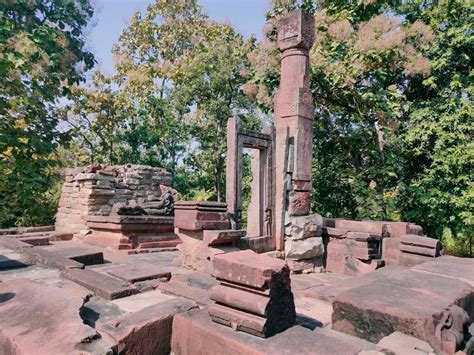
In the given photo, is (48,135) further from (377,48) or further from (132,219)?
(377,48)

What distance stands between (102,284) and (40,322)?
0.98 metres

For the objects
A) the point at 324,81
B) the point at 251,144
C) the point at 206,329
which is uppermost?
the point at 324,81

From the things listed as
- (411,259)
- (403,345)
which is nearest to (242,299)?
(403,345)

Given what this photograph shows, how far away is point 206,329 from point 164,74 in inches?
588

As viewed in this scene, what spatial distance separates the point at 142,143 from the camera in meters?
14.2

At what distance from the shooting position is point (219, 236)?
3908mm

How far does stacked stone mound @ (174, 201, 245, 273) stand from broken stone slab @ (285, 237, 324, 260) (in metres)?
0.94

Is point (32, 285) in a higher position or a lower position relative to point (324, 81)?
lower

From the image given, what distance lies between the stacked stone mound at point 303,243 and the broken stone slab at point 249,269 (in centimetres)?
274

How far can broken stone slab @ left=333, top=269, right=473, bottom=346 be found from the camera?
6.56 ft

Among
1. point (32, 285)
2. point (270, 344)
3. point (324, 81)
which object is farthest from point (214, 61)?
point (270, 344)

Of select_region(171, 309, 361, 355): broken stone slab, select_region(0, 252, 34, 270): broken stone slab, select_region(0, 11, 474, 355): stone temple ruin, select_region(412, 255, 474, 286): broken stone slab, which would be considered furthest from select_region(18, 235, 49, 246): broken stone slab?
select_region(412, 255, 474, 286): broken stone slab

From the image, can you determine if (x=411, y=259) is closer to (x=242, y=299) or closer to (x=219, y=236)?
(x=219, y=236)

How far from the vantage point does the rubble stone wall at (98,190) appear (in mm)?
7316
